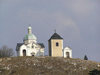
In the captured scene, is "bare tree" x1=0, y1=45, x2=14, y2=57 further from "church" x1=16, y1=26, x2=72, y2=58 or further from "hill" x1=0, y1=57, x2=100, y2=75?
"hill" x1=0, y1=57, x2=100, y2=75

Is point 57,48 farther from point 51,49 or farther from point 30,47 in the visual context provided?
point 30,47

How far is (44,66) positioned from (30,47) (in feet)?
55.8

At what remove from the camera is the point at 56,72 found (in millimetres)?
62000

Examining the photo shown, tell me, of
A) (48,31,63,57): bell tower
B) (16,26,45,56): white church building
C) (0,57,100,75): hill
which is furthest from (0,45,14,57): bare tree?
(0,57,100,75): hill

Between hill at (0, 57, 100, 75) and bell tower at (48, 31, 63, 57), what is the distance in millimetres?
8823

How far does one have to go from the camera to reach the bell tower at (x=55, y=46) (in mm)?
79250

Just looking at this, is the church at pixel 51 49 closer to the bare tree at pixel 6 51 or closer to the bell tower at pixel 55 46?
the bell tower at pixel 55 46

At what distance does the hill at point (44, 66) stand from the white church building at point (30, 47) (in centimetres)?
896

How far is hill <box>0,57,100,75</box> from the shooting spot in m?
61.8

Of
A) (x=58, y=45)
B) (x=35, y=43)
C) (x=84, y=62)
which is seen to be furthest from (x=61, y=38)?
(x=84, y=62)

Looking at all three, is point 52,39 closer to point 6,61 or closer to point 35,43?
point 35,43

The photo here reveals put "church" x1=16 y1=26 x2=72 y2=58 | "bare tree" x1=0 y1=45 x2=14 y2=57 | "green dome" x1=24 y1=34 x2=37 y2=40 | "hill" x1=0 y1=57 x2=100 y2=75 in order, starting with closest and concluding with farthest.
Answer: "hill" x1=0 y1=57 x2=100 y2=75, "church" x1=16 y1=26 x2=72 y2=58, "green dome" x1=24 y1=34 x2=37 y2=40, "bare tree" x1=0 y1=45 x2=14 y2=57

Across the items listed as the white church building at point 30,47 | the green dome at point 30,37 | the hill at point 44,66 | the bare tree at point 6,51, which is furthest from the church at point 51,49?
the bare tree at point 6,51


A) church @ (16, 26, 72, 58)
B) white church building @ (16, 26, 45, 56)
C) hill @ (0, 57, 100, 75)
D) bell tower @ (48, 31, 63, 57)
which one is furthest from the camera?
bell tower @ (48, 31, 63, 57)
